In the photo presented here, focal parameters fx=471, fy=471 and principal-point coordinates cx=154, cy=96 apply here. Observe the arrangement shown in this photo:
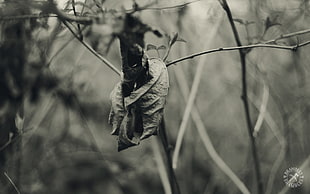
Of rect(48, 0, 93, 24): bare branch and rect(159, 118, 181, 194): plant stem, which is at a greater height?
rect(48, 0, 93, 24): bare branch

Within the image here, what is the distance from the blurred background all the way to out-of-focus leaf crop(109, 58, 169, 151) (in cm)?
58

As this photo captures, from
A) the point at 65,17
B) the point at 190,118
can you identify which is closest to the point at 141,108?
the point at 65,17

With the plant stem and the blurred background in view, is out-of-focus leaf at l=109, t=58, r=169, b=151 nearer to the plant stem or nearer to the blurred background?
the plant stem

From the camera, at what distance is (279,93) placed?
6.11 feet

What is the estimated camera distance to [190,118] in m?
1.71

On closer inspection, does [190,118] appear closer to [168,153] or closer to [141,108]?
[168,153]

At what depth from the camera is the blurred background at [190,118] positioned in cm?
145

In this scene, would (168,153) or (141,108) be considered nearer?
(141,108)

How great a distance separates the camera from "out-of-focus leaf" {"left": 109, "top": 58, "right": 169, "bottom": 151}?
0.66 metres

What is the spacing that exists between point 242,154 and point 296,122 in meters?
0.34

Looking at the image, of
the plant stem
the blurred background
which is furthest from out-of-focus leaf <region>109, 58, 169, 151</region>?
the blurred background

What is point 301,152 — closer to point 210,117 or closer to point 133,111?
point 210,117

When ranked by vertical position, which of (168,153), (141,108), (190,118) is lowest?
(190,118)

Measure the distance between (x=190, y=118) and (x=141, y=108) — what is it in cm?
106
